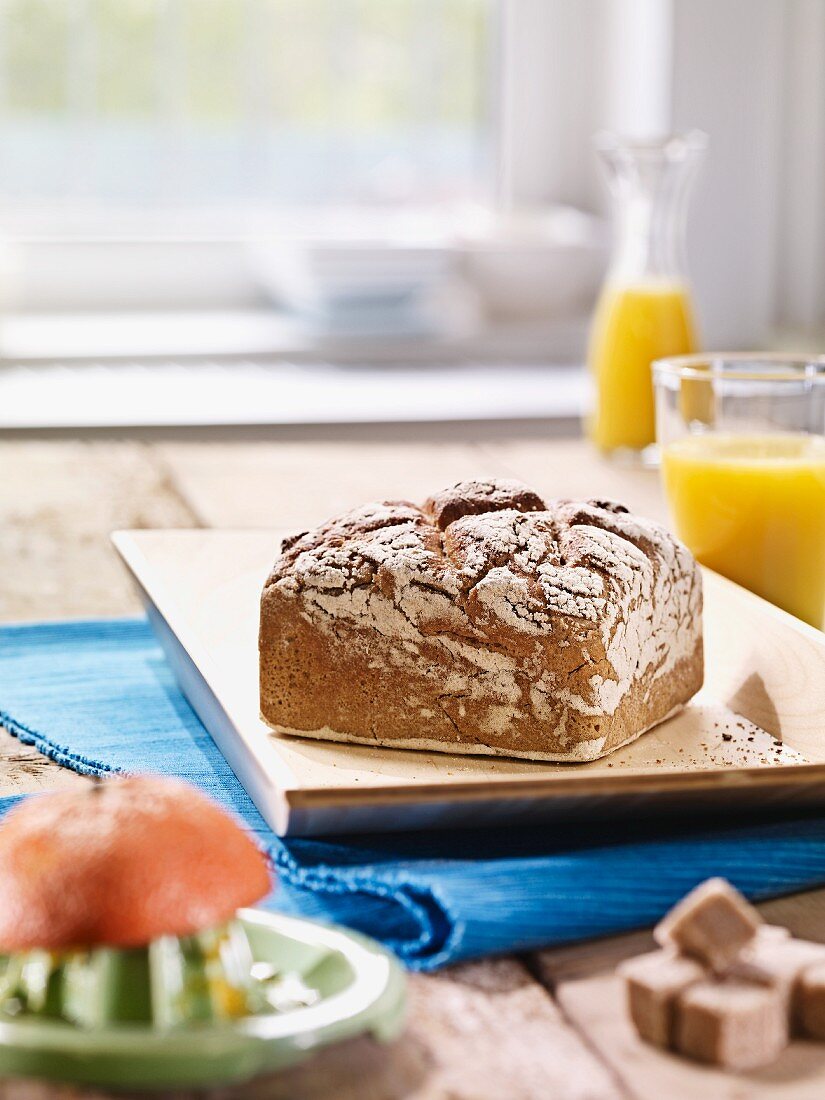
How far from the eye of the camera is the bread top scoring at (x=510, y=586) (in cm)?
81

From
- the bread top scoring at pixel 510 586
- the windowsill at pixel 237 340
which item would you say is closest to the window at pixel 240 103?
the windowsill at pixel 237 340

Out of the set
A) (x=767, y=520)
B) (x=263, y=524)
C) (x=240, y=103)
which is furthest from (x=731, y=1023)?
(x=240, y=103)

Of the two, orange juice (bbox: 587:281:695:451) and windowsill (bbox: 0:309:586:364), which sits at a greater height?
orange juice (bbox: 587:281:695:451)

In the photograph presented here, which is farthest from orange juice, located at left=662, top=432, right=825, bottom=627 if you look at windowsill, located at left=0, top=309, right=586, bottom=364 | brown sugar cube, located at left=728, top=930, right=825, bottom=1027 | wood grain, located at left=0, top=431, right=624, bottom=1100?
windowsill, located at left=0, top=309, right=586, bottom=364

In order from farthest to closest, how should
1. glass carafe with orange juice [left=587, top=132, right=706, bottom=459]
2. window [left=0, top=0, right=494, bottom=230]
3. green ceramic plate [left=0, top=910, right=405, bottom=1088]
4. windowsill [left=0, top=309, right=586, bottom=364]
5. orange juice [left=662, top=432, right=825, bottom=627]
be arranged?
window [left=0, top=0, right=494, bottom=230], windowsill [left=0, top=309, right=586, bottom=364], glass carafe with orange juice [left=587, top=132, right=706, bottom=459], orange juice [left=662, top=432, right=825, bottom=627], green ceramic plate [left=0, top=910, right=405, bottom=1088]

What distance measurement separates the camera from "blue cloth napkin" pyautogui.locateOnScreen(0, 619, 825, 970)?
0.62 metres

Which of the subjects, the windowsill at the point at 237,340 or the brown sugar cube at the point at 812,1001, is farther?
the windowsill at the point at 237,340

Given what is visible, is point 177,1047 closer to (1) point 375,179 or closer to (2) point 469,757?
(2) point 469,757

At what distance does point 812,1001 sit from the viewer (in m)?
0.52

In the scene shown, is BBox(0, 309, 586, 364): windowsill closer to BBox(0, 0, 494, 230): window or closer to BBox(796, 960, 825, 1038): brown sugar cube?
BBox(0, 0, 494, 230): window

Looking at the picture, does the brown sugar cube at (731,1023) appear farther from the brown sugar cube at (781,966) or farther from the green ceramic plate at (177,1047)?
the green ceramic plate at (177,1047)

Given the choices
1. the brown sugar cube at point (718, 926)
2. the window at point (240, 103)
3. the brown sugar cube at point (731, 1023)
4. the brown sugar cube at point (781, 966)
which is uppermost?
the window at point (240, 103)

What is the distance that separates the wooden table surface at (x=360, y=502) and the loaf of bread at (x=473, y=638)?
15 cm

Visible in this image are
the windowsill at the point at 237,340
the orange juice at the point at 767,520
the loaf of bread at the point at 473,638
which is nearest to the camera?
the loaf of bread at the point at 473,638
